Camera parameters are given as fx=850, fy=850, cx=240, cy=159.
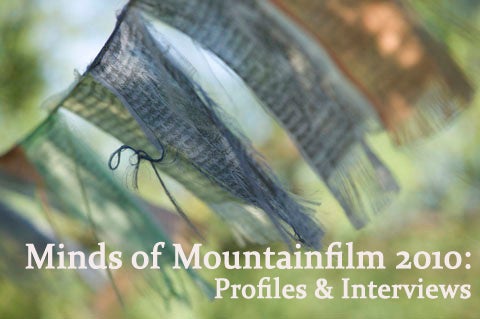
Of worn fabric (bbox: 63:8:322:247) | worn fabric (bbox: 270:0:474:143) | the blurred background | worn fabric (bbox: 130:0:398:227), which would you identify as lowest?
the blurred background

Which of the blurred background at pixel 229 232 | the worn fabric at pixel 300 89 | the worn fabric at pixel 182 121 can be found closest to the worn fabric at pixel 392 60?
the worn fabric at pixel 300 89

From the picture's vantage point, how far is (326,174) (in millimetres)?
1282

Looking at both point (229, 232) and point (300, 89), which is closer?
point (300, 89)

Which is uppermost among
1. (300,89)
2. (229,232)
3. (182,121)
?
(300,89)

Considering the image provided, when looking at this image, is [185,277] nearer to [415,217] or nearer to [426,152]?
[426,152]

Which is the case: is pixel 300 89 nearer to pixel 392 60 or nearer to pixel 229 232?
pixel 392 60

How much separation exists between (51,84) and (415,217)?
1.84 metres

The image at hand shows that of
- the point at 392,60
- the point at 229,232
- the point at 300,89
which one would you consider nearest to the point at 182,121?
the point at 300,89

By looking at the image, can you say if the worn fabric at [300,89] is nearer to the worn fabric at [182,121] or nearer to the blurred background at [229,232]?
the worn fabric at [182,121]

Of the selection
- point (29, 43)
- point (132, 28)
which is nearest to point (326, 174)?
point (132, 28)

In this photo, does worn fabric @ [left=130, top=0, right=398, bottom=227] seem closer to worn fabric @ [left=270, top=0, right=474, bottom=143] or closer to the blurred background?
worn fabric @ [left=270, top=0, right=474, bottom=143]

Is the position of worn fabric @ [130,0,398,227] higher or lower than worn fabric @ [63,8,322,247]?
higher

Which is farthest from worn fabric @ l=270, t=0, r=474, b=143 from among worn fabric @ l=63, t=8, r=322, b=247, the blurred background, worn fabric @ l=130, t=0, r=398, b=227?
the blurred background

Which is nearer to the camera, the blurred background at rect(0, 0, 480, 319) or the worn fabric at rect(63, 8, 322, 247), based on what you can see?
the worn fabric at rect(63, 8, 322, 247)
